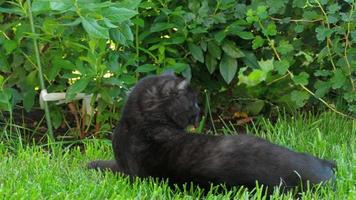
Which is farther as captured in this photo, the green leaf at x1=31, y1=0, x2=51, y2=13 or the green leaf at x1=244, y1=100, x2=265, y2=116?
the green leaf at x1=244, y1=100, x2=265, y2=116

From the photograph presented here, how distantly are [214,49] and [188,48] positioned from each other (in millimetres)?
187

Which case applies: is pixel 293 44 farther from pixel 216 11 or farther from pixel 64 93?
pixel 64 93

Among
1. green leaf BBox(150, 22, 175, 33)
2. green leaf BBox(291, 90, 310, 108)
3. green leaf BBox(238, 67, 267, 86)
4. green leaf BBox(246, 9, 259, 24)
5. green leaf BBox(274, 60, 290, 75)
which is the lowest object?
green leaf BBox(238, 67, 267, 86)

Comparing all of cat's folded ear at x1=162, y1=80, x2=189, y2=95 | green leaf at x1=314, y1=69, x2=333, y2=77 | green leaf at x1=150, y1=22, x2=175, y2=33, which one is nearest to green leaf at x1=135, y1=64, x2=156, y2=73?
green leaf at x1=150, y1=22, x2=175, y2=33

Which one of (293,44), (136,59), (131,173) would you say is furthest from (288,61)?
(131,173)

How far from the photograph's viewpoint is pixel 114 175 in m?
4.52

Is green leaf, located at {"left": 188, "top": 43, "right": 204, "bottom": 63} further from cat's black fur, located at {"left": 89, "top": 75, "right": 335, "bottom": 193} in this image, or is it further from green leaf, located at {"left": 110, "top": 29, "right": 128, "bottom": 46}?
cat's black fur, located at {"left": 89, "top": 75, "right": 335, "bottom": 193}

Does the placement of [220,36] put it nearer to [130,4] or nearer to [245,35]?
[245,35]

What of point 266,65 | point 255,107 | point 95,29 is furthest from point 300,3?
point 95,29

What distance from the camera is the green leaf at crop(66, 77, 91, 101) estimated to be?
5.07 m

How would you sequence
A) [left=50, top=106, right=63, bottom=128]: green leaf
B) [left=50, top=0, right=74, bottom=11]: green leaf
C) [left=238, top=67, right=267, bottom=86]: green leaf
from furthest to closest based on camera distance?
[left=238, top=67, right=267, bottom=86]: green leaf → [left=50, top=106, right=63, bottom=128]: green leaf → [left=50, top=0, right=74, bottom=11]: green leaf

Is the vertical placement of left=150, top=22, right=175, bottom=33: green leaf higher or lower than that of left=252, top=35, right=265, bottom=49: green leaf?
higher

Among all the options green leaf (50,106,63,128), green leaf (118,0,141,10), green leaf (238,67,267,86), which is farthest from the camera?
green leaf (238,67,267,86)

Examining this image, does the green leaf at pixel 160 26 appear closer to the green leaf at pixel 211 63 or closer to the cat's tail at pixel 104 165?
the green leaf at pixel 211 63
